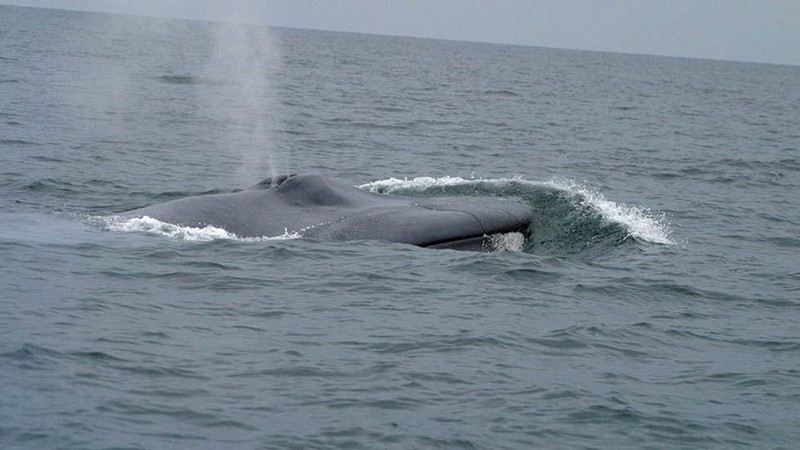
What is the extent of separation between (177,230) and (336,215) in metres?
1.97

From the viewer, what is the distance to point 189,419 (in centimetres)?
893

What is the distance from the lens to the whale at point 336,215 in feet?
48.8

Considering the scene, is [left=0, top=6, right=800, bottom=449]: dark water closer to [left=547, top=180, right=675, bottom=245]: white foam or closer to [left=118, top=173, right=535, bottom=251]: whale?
[left=547, top=180, right=675, bottom=245]: white foam

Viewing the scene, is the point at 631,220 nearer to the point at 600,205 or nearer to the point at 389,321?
the point at 600,205

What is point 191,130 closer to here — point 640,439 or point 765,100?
point 640,439

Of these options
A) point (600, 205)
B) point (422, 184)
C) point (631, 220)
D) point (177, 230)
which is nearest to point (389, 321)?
point (177, 230)

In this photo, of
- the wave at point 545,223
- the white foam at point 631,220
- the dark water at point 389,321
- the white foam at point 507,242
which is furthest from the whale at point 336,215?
the white foam at point 631,220

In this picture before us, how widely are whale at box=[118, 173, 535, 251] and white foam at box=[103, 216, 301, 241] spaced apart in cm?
8

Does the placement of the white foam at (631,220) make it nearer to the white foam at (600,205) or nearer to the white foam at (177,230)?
the white foam at (600,205)

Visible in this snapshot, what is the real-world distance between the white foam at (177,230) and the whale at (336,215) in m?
0.08

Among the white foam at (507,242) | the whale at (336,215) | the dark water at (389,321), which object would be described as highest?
the whale at (336,215)

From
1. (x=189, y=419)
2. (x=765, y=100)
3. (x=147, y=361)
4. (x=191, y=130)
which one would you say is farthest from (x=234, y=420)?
(x=765, y=100)

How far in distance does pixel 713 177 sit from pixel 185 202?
55.4 feet

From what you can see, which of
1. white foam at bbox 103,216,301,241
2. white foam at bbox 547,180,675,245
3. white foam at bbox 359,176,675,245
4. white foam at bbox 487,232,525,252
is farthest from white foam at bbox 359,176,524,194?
white foam at bbox 103,216,301,241
